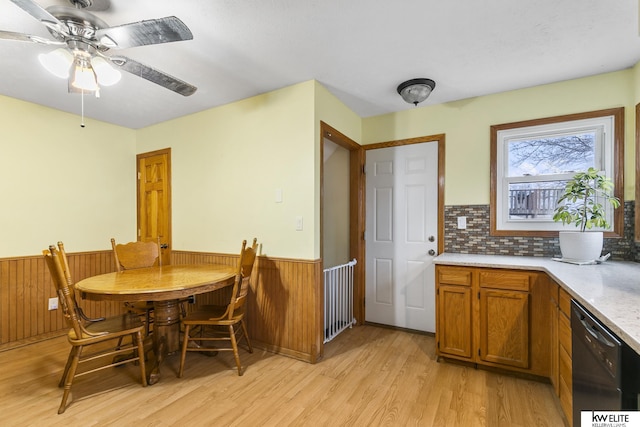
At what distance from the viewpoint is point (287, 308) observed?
262 centimetres

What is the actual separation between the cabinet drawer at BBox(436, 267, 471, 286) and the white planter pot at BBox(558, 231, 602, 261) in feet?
2.41

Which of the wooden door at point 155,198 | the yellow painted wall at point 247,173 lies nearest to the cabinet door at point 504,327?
the yellow painted wall at point 247,173

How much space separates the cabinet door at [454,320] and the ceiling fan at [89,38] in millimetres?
2464

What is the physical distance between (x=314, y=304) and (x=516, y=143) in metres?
2.33

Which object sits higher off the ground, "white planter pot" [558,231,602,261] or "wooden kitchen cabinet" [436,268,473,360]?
"white planter pot" [558,231,602,261]

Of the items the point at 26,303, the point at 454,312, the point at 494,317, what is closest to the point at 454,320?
the point at 454,312

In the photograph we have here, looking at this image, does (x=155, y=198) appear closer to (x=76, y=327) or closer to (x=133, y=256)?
(x=133, y=256)

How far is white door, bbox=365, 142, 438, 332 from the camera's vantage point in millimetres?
3045

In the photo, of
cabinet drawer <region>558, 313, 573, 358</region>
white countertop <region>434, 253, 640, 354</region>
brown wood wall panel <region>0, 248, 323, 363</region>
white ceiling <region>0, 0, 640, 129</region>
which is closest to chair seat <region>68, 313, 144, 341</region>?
brown wood wall panel <region>0, 248, 323, 363</region>

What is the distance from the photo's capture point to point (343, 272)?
3133mm

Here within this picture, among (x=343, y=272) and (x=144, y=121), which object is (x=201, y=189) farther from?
(x=343, y=272)

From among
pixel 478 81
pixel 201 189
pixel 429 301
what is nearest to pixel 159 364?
pixel 201 189

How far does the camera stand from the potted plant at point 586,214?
212 centimetres

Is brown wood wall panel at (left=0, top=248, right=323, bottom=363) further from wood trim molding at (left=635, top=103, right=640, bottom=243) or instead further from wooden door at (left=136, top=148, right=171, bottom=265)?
wood trim molding at (left=635, top=103, right=640, bottom=243)
